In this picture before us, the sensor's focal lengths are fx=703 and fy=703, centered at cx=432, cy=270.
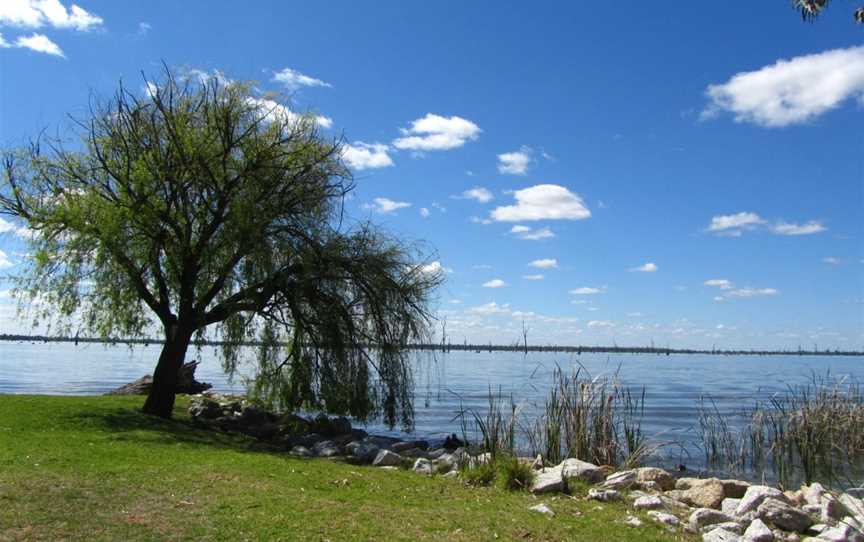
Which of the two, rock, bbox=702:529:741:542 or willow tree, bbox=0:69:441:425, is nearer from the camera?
rock, bbox=702:529:741:542

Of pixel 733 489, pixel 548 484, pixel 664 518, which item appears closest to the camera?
pixel 664 518

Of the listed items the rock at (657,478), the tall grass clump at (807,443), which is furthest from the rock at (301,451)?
the tall grass clump at (807,443)

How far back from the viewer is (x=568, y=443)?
45.7 ft

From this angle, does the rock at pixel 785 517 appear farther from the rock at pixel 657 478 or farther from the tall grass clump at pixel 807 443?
the tall grass clump at pixel 807 443

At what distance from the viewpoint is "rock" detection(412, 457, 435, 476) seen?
42.5ft

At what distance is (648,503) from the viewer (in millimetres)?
9750

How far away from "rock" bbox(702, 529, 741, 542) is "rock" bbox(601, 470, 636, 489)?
3.00 meters

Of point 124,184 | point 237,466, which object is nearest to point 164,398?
point 124,184

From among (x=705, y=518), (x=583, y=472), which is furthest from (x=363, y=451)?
(x=705, y=518)

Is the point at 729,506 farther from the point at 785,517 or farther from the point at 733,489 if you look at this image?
the point at 733,489

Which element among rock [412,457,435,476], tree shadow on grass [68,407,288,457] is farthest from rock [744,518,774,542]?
tree shadow on grass [68,407,288,457]

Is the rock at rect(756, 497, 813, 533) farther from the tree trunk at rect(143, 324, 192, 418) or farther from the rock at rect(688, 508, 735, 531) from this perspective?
the tree trunk at rect(143, 324, 192, 418)

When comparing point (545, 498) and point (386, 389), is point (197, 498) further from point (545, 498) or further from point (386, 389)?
point (386, 389)

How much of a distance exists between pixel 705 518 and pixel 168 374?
526 inches
